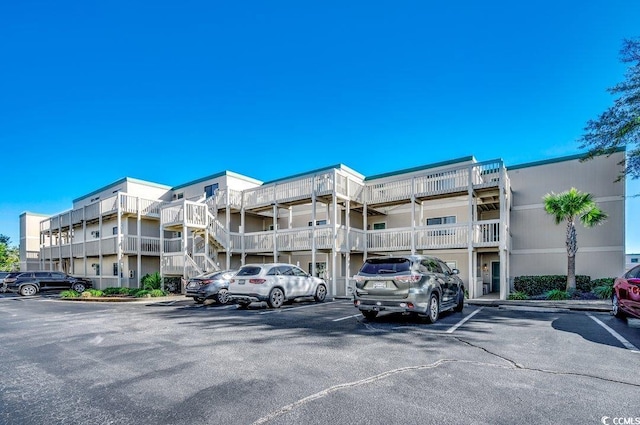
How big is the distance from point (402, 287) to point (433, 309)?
3.68 feet

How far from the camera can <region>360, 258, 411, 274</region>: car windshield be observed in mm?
8871

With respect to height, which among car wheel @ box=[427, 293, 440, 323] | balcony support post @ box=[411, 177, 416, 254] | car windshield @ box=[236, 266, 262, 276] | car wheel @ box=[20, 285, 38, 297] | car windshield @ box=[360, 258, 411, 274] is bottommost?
car wheel @ box=[20, 285, 38, 297]

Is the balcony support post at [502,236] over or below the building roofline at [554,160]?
below

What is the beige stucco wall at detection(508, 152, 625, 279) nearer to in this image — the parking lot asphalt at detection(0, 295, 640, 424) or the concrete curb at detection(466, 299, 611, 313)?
the concrete curb at detection(466, 299, 611, 313)

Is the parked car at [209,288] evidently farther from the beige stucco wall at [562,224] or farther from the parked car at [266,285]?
the beige stucco wall at [562,224]

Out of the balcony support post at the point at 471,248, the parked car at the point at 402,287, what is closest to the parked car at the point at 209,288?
the parked car at the point at 402,287

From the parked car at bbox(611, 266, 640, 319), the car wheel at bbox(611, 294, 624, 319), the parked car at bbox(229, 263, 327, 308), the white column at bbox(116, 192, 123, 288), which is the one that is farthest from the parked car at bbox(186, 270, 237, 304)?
the car wheel at bbox(611, 294, 624, 319)

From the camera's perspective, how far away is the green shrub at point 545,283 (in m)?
16.5

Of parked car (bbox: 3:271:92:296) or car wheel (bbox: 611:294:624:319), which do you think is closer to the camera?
car wheel (bbox: 611:294:624:319)

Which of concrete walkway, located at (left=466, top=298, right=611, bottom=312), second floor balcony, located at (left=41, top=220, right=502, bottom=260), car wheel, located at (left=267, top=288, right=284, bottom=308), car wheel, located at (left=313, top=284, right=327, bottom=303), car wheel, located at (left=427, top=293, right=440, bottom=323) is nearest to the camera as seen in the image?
car wheel, located at (left=427, top=293, right=440, bottom=323)

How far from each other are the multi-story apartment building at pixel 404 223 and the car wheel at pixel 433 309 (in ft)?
23.1

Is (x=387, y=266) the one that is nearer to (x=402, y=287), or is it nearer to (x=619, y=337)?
(x=402, y=287)

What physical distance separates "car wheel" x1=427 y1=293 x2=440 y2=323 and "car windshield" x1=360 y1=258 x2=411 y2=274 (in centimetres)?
103

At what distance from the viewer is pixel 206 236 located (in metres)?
20.7
